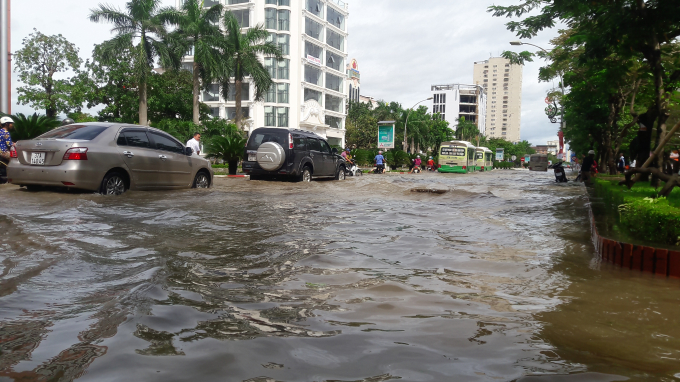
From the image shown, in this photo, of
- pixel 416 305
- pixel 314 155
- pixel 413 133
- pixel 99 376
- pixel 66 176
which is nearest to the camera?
pixel 99 376

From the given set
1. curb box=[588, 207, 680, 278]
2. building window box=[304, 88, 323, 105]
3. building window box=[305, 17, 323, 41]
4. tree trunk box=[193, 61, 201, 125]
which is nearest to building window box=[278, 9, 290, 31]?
building window box=[305, 17, 323, 41]

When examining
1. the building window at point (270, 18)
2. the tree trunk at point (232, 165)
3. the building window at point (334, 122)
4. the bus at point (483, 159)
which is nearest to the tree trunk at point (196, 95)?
the tree trunk at point (232, 165)

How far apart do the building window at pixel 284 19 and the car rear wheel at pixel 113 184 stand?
48779 millimetres

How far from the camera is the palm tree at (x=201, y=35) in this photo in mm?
34375

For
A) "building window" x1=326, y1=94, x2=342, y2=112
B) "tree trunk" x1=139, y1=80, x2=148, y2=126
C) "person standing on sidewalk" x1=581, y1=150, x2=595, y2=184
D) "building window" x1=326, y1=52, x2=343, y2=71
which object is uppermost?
"building window" x1=326, y1=52, x2=343, y2=71

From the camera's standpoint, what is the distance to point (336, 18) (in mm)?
65062

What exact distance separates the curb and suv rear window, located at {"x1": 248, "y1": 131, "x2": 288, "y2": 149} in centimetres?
1120

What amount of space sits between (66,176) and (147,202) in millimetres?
1356

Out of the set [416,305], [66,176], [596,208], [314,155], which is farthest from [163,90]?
[416,305]

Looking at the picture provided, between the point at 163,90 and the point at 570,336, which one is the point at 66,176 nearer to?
the point at 570,336

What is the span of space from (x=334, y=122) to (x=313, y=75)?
7504 millimetres

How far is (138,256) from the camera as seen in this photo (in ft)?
15.3

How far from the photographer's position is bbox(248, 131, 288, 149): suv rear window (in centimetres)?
1549

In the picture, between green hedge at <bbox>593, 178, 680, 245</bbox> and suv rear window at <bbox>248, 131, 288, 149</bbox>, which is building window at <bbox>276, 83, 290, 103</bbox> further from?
green hedge at <bbox>593, 178, 680, 245</bbox>
